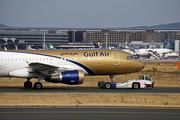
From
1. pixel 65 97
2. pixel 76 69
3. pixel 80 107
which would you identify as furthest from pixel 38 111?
pixel 76 69

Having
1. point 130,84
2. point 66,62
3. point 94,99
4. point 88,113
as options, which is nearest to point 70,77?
point 66,62

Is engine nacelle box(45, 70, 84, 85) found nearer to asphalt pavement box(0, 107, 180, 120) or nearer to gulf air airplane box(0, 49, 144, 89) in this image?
gulf air airplane box(0, 49, 144, 89)

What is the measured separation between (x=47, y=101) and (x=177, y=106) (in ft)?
31.6

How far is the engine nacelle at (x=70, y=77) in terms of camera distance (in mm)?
33375

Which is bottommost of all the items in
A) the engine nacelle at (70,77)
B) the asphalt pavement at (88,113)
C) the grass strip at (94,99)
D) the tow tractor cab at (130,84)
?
the asphalt pavement at (88,113)

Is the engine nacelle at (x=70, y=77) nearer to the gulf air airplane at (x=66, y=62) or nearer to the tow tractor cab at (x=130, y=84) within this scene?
the gulf air airplane at (x=66, y=62)

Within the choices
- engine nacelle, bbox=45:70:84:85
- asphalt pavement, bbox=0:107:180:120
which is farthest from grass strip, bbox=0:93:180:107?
engine nacelle, bbox=45:70:84:85

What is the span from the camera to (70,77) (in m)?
33.4

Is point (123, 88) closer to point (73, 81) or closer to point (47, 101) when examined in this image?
point (73, 81)

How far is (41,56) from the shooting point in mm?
36438

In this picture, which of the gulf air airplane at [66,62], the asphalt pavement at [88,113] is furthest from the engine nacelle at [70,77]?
the asphalt pavement at [88,113]

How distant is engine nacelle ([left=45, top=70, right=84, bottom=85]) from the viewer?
109ft

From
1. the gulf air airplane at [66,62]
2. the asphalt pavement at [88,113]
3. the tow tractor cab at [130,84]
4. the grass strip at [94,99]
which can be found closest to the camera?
the asphalt pavement at [88,113]

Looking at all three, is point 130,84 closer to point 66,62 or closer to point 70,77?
point 70,77
